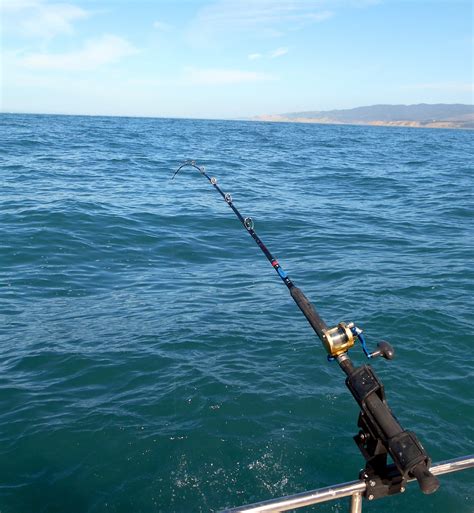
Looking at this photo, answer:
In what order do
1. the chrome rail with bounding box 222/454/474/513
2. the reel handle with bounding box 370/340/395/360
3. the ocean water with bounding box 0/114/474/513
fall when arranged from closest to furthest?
1. the chrome rail with bounding box 222/454/474/513
2. the reel handle with bounding box 370/340/395/360
3. the ocean water with bounding box 0/114/474/513

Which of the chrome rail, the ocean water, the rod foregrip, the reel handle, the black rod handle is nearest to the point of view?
the black rod handle

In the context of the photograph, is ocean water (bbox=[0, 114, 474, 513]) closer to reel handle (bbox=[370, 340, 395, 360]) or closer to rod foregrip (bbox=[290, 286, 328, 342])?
rod foregrip (bbox=[290, 286, 328, 342])

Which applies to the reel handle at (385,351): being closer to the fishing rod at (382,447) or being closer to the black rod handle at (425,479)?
the fishing rod at (382,447)

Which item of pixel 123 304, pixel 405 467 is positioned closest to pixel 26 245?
pixel 123 304

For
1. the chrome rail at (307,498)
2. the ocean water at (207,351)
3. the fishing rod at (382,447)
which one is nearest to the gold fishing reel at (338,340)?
the fishing rod at (382,447)

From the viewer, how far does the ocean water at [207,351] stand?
5.05 metres

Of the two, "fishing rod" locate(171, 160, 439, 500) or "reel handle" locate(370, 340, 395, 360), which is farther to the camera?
"reel handle" locate(370, 340, 395, 360)

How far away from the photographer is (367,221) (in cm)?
1516

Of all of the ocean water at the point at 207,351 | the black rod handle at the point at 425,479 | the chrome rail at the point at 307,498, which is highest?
the black rod handle at the point at 425,479

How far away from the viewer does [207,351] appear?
23.9 ft

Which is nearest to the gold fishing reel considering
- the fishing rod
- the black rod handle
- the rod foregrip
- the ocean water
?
the rod foregrip

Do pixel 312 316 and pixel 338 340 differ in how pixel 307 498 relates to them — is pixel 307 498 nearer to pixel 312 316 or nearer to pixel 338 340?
pixel 338 340

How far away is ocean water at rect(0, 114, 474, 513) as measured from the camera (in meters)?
5.05

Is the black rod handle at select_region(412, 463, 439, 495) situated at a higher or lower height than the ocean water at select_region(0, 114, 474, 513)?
higher
